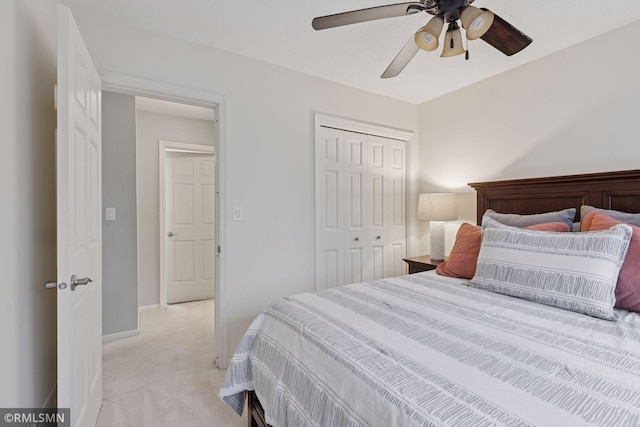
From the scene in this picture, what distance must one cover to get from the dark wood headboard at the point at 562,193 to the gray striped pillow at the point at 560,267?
0.71 m

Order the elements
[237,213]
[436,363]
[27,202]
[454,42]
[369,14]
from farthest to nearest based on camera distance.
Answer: [237,213] < [454,42] < [369,14] < [27,202] < [436,363]

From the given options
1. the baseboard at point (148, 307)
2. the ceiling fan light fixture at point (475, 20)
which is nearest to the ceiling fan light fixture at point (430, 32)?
the ceiling fan light fixture at point (475, 20)

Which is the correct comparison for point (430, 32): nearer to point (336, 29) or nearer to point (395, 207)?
point (336, 29)

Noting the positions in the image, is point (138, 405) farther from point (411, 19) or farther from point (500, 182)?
point (500, 182)

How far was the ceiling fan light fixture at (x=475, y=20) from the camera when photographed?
1.32 m

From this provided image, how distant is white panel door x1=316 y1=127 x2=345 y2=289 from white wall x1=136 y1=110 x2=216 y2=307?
7.09 feet

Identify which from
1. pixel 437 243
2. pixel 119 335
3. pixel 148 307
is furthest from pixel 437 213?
pixel 148 307

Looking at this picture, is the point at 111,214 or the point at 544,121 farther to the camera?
the point at 111,214

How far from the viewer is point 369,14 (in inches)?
57.2

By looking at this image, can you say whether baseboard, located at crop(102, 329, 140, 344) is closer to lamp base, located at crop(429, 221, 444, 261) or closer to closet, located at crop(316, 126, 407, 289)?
closet, located at crop(316, 126, 407, 289)

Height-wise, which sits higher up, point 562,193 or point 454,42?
point 454,42

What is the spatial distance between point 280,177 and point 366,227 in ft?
3.59

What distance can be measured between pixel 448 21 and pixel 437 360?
5.00 feet

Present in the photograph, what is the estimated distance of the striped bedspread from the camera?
0.76 meters
